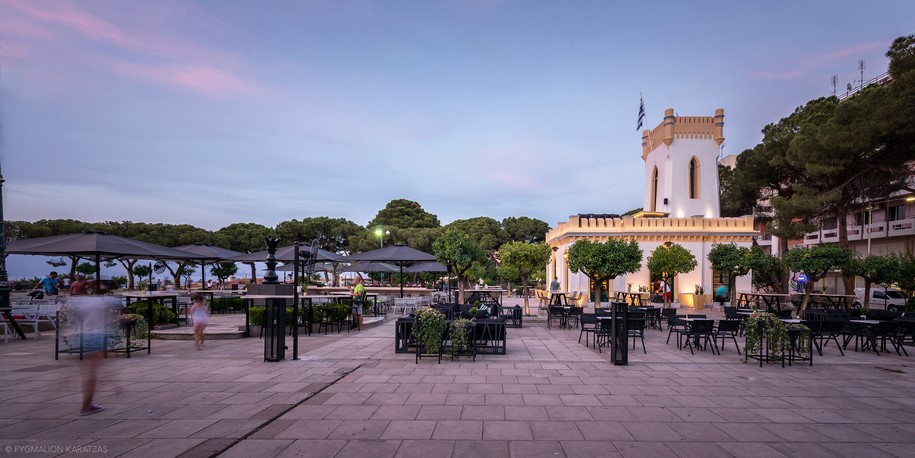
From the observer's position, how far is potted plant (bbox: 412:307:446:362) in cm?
862

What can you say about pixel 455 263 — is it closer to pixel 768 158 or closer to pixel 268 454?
pixel 268 454

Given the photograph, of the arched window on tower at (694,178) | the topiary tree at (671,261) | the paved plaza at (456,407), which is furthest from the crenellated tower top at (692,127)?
the paved plaza at (456,407)

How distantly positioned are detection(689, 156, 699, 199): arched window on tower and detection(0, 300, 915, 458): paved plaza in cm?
2285

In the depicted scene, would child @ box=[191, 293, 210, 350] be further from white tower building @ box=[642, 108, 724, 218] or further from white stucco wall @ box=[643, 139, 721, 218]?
white stucco wall @ box=[643, 139, 721, 218]

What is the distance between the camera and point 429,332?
864cm

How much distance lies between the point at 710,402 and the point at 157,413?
6.68m

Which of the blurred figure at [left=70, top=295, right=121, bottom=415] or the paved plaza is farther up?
the blurred figure at [left=70, top=295, right=121, bottom=415]

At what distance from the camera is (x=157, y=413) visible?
532 centimetres

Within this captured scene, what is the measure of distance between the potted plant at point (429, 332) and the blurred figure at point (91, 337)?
4.66 m

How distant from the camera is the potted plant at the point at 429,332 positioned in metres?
8.62

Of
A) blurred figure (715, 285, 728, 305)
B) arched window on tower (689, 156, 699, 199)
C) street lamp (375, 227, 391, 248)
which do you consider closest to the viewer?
blurred figure (715, 285, 728, 305)

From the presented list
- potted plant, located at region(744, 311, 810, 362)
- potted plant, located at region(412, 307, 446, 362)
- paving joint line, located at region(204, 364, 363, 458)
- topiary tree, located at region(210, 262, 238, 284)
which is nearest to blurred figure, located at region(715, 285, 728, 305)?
potted plant, located at region(744, 311, 810, 362)

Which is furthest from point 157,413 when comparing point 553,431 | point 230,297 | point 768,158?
point 768,158

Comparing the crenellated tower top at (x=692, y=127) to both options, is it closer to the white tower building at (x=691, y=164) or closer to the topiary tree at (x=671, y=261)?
the white tower building at (x=691, y=164)
